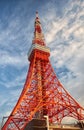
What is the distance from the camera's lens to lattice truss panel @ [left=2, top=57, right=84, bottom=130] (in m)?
21.5

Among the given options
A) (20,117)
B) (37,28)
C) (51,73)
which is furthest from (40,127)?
(37,28)

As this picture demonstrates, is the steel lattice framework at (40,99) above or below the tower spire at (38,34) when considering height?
below

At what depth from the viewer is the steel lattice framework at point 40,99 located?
21.5 metres

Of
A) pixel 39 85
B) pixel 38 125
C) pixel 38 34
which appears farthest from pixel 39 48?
pixel 38 125

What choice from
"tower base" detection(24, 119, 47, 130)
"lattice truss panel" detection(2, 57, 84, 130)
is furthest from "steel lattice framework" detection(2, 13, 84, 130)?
"tower base" detection(24, 119, 47, 130)

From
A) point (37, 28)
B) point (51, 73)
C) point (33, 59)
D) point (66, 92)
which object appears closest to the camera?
point (66, 92)

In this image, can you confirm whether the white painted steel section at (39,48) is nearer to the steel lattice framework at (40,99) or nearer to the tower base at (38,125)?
the steel lattice framework at (40,99)

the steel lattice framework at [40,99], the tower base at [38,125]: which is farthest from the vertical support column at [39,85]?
the tower base at [38,125]

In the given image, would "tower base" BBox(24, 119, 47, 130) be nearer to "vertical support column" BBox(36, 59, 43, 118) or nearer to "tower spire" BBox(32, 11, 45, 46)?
"vertical support column" BBox(36, 59, 43, 118)

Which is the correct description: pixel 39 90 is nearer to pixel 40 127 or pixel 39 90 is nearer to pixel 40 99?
pixel 40 99

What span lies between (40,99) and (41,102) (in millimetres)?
568

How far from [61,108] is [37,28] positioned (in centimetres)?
1618

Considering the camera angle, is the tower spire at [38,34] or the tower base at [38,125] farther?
the tower spire at [38,34]

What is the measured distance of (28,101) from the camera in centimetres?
2342
